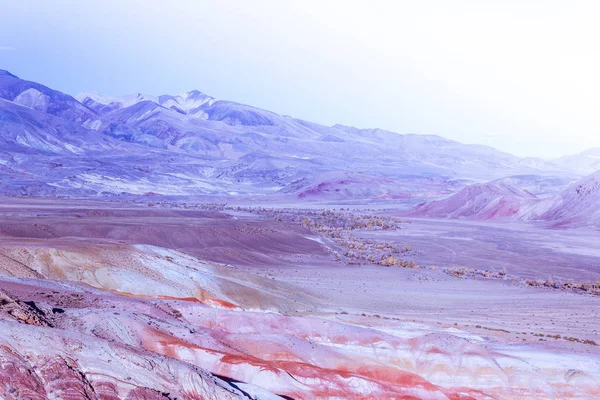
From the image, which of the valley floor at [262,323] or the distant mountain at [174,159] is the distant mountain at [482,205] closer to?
the distant mountain at [174,159]

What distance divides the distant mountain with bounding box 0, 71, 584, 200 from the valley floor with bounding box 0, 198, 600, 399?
50063 millimetres

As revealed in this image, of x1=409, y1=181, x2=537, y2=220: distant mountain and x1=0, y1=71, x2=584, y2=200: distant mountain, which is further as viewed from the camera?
x1=0, y1=71, x2=584, y2=200: distant mountain

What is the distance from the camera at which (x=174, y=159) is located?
134 m

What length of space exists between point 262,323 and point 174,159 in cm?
11984

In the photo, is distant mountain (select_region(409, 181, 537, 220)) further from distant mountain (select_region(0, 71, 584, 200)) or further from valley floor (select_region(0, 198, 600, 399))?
valley floor (select_region(0, 198, 600, 399))

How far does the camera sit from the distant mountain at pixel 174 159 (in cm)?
9650

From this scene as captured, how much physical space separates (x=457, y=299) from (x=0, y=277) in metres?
18.9

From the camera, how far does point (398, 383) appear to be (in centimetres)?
1490

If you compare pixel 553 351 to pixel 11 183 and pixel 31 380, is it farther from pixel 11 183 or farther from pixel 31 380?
pixel 11 183

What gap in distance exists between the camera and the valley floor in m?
9.91

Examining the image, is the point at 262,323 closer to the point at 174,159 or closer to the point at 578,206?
the point at 578,206

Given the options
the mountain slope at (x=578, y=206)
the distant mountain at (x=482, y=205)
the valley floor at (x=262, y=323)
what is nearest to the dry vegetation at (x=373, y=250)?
the valley floor at (x=262, y=323)

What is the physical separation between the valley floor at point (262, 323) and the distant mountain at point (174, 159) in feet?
164

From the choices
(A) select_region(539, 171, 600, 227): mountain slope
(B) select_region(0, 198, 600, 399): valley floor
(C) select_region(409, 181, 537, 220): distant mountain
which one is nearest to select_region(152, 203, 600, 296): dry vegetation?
(B) select_region(0, 198, 600, 399): valley floor
